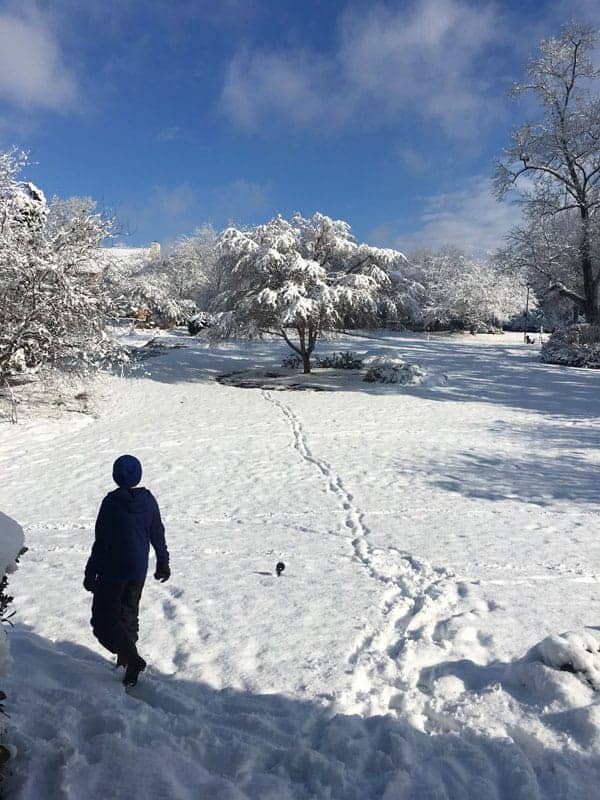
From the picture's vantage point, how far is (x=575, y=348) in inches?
948

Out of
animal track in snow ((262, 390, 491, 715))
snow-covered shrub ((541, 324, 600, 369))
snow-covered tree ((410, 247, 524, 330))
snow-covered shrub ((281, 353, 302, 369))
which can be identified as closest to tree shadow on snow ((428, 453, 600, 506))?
animal track in snow ((262, 390, 491, 715))

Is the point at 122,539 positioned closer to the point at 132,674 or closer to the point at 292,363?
the point at 132,674

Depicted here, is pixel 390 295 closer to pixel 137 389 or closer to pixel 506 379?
pixel 506 379

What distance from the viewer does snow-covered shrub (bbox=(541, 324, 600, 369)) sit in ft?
75.8

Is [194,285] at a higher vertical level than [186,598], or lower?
higher

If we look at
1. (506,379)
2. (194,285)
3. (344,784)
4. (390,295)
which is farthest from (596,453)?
(194,285)

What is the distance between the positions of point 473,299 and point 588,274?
2175 cm

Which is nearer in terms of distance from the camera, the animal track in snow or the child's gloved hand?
the animal track in snow

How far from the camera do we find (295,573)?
574cm

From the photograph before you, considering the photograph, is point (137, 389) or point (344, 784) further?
point (137, 389)

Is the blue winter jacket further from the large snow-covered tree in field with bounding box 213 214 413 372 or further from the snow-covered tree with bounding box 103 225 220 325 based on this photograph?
the snow-covered tree with bounding box 103 225 220 325

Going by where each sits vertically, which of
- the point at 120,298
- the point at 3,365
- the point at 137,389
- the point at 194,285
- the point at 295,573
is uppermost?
the point at 194,285

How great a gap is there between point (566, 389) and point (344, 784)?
715 inches

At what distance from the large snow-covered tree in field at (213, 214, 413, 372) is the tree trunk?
8090mm
